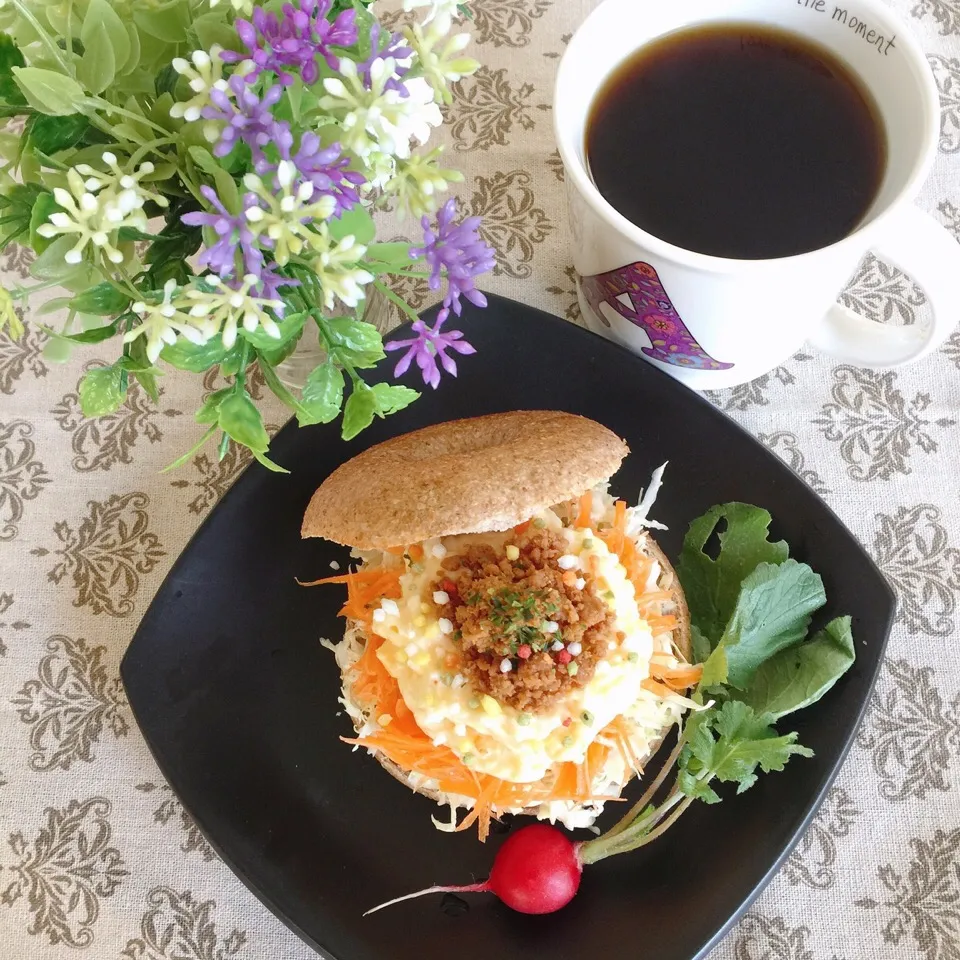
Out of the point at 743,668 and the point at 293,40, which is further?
the point at 743,668

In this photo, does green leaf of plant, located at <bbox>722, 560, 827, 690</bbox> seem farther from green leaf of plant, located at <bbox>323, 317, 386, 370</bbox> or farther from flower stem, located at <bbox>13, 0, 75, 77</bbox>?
flower stem, located at <bbox>13, 0, 75, 77</bbox>

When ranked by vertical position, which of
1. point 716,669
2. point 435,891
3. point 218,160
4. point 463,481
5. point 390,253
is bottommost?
point 435,891

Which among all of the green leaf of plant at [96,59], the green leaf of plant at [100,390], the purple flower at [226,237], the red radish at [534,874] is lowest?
the red radish at [534,874]

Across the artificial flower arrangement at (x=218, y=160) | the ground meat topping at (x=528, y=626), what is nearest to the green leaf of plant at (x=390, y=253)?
the artificial flower arrangement at (x=218, y=160)

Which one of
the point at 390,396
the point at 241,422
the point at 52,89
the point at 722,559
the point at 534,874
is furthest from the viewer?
the point at 722,559

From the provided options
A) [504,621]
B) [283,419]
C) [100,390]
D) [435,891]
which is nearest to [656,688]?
[504,621]

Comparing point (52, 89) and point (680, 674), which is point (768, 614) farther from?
point (52, 89)

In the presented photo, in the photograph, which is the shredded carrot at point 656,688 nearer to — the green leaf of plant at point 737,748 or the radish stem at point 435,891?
the green leaf of plant at point 737,748
